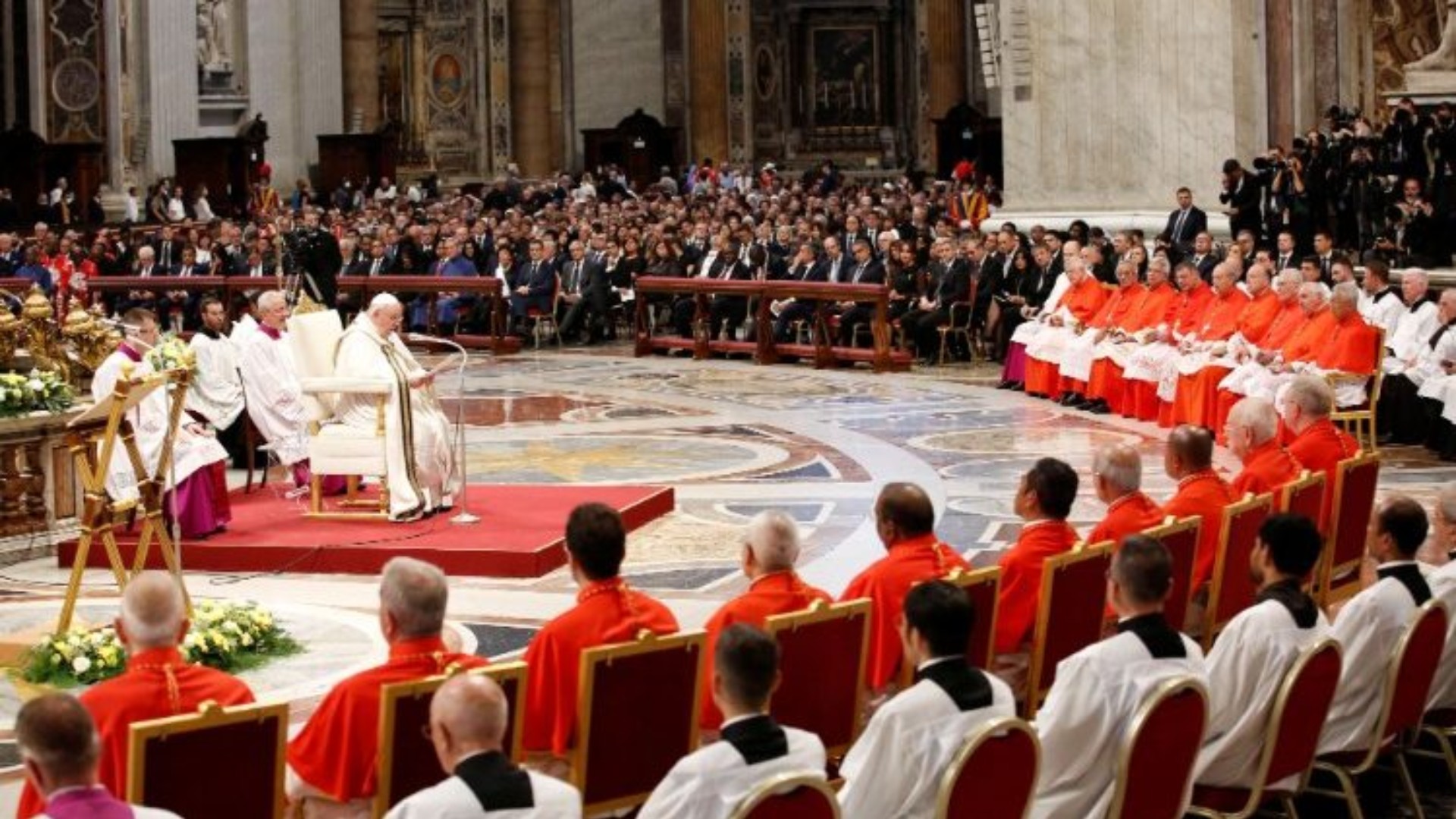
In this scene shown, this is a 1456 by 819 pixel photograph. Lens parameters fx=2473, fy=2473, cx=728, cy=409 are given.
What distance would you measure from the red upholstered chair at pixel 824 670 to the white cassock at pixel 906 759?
920mm

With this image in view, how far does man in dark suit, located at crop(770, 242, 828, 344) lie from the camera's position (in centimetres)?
2470

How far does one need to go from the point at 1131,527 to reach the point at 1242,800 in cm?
196

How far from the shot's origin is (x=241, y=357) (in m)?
15.8

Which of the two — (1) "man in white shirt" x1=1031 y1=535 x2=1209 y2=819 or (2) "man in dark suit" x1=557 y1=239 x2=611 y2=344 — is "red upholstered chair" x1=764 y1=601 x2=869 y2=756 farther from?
(2) "man in dark suit" x1=557 y1=239 x2=611 y2=344

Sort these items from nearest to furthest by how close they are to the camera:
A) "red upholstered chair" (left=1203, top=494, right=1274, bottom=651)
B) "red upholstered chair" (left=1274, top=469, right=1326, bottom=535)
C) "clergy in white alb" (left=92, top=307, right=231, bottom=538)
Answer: "red upholstered chair" (left=1203, top=494, right=1274, bottom=651) < "red upholstered chair" (left=1274, top=469, right=1326, bottom=535) < "clergy in white alb" (left=92, top=307, right=231, bottom=538)

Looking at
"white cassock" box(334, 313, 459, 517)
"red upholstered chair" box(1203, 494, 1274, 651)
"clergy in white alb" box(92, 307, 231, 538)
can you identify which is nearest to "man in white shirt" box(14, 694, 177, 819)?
"red upholstered chair" box(1203, 494, 1274, 651)

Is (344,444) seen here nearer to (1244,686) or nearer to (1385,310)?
(1385,310)

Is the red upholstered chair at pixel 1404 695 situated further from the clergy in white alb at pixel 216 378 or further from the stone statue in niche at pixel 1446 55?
the stone statue in niche at pixel 1446 55

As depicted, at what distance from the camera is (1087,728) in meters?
6.61

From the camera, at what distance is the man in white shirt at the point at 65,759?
5.04 meters

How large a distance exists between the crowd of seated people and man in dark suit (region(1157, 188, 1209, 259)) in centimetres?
1371

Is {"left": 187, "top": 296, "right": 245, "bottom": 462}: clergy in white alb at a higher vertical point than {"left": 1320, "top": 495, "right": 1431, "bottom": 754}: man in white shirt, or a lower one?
higher

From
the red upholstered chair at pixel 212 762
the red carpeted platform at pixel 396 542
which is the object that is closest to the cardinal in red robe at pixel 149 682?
the red upholstered chair at pixel 212 762

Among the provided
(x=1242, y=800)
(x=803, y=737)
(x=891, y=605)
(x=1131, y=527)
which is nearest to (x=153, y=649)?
(x=803, y=737)
